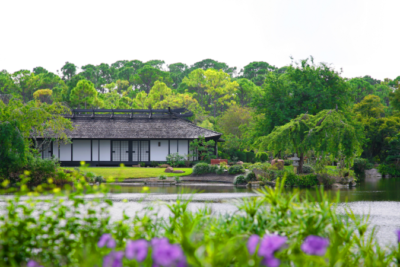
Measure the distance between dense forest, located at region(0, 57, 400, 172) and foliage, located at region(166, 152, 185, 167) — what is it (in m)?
5.60

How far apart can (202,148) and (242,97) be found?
122ft

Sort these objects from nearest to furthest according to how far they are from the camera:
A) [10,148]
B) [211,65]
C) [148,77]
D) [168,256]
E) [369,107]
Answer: [168,256] < [10,148] < [369,107] < [148,77] < [211,65]

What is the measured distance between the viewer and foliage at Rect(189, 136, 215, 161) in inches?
1309

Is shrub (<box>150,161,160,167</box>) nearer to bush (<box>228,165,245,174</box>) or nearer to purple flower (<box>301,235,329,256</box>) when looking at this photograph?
bush (<box>228,165,245,174</box>)

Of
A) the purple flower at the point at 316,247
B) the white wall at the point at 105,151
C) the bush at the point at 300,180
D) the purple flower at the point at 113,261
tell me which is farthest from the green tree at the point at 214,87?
the purple flower at the point at 113,261

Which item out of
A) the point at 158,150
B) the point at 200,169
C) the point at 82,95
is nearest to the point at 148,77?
the point at 82,95

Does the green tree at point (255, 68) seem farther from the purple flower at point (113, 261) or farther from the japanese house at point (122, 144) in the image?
the purple flower at point (113, 261)

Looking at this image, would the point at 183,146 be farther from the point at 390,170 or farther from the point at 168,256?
the point at 168,256

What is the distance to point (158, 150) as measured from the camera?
119 feet

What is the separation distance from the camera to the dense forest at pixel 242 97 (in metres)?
33.0

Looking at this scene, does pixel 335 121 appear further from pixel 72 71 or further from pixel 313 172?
pixel 72 71

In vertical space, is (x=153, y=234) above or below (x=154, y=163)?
below

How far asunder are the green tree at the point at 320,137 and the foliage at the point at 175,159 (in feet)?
34.7

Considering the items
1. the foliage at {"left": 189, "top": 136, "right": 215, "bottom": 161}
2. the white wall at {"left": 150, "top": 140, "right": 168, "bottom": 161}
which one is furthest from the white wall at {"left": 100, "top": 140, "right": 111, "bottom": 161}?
the foliage at {"left": 189, "top": 136, "right": 215, "bottom": 161}
